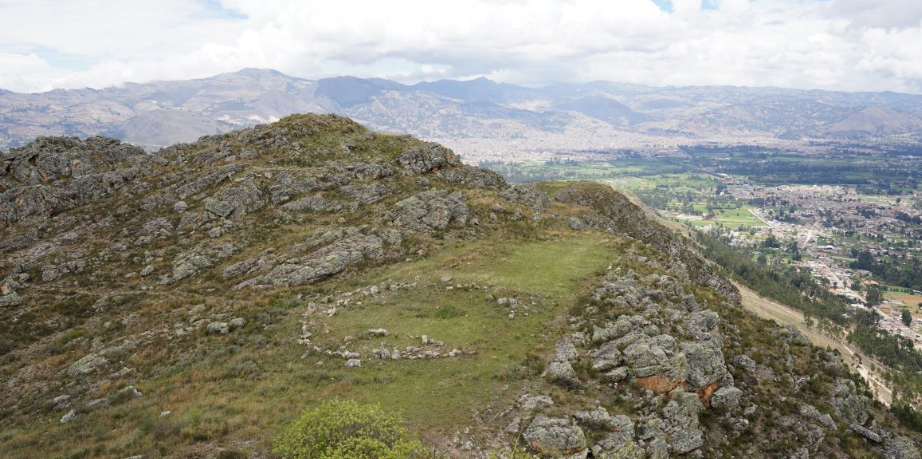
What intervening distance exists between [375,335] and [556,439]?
1412 cm

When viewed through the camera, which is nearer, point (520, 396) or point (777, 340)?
point (520, 396)

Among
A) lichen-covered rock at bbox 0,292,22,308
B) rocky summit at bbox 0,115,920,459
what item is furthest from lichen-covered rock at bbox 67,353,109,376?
lichen-covered rock at bbox 0,292,22,308

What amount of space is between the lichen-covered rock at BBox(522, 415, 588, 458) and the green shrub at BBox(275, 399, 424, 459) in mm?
5204

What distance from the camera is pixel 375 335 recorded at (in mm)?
28766

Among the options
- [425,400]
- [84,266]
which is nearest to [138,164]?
[84,266]

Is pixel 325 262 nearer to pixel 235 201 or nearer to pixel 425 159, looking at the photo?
pixel 235 201

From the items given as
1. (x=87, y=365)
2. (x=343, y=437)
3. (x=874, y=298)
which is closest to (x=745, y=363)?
(x=343, y=437)

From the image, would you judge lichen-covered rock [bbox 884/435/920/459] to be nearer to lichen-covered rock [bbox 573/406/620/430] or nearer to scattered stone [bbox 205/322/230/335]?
lichen-covered rock [bbox 573/406/620/430]

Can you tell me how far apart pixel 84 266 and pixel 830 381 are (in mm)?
63195

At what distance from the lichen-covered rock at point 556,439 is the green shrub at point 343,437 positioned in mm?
5204

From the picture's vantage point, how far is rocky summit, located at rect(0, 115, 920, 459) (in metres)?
20.9

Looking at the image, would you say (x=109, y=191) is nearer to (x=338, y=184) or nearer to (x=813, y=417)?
(x=338, y=184)

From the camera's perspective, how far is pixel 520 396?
878 inches

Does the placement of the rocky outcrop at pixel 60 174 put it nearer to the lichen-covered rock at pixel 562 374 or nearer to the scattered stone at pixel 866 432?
the lichen-covered rock at pixel 562 374
